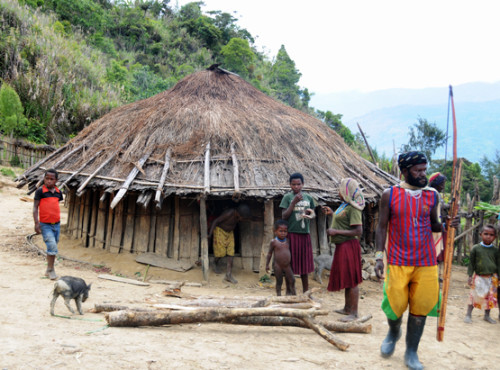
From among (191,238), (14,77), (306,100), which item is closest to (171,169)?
(191,238)

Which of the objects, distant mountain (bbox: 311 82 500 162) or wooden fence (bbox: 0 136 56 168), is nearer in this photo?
wooden fence (bbox: 0 136 56 168)

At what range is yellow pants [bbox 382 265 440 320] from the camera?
3027mm

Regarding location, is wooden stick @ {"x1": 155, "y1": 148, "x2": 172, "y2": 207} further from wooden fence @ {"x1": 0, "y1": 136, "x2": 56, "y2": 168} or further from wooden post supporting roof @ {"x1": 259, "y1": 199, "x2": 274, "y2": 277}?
wooden fence @ {"x1": 0, "y1": 136, "x2": 56, "y2": 168}

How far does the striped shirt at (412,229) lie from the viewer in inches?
120

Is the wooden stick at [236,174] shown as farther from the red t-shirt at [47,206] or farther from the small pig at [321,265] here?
the red t-shirt at [47,206]

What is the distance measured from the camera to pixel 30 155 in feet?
53.1

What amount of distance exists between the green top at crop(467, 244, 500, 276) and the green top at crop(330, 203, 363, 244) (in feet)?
6.15

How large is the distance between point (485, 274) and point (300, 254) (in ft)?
8.20

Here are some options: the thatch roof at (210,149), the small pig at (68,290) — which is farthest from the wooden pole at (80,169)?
the small pig at (68,290)

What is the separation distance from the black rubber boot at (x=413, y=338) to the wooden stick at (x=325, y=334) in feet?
1.83

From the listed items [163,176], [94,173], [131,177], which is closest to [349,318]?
[163,176]

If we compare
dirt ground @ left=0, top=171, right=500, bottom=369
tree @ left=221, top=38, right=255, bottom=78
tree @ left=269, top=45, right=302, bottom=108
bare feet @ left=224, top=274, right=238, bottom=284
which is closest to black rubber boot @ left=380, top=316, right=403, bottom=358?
dirt ground @ left=0, top=171, right=500, bottom=369

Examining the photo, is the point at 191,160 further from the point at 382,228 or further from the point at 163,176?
the point at 382,228

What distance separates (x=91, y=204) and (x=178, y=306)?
510 centimetres
